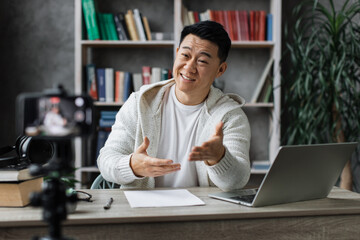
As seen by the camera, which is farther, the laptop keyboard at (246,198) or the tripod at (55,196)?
the laptop keyboard at (246,198)

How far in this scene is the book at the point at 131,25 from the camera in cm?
312

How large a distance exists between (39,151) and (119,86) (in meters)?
1.99

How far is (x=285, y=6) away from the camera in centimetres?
338

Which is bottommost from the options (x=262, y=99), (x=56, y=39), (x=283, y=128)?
(x=283, y=128)

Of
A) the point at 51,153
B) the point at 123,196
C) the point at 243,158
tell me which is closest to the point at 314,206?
the point at 243,158

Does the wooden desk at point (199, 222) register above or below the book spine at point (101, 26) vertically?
below

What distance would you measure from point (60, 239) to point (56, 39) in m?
2.97

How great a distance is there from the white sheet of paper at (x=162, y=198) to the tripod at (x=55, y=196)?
48 cm

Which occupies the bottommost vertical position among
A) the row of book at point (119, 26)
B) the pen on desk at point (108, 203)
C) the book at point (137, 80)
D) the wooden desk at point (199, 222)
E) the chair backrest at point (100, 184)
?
the chair backrest at point (100, 184)

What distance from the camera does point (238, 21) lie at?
3.15m

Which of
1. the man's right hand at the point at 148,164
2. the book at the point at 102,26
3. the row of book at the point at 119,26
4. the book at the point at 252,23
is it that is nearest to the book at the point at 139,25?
the row of book at the point at 119,26

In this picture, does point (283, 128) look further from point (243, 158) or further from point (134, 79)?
point (243, 158)

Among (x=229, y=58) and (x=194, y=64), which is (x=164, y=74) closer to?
(x=229, y=58)

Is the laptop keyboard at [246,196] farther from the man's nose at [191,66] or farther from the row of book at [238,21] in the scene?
the row of book at [238,21]
